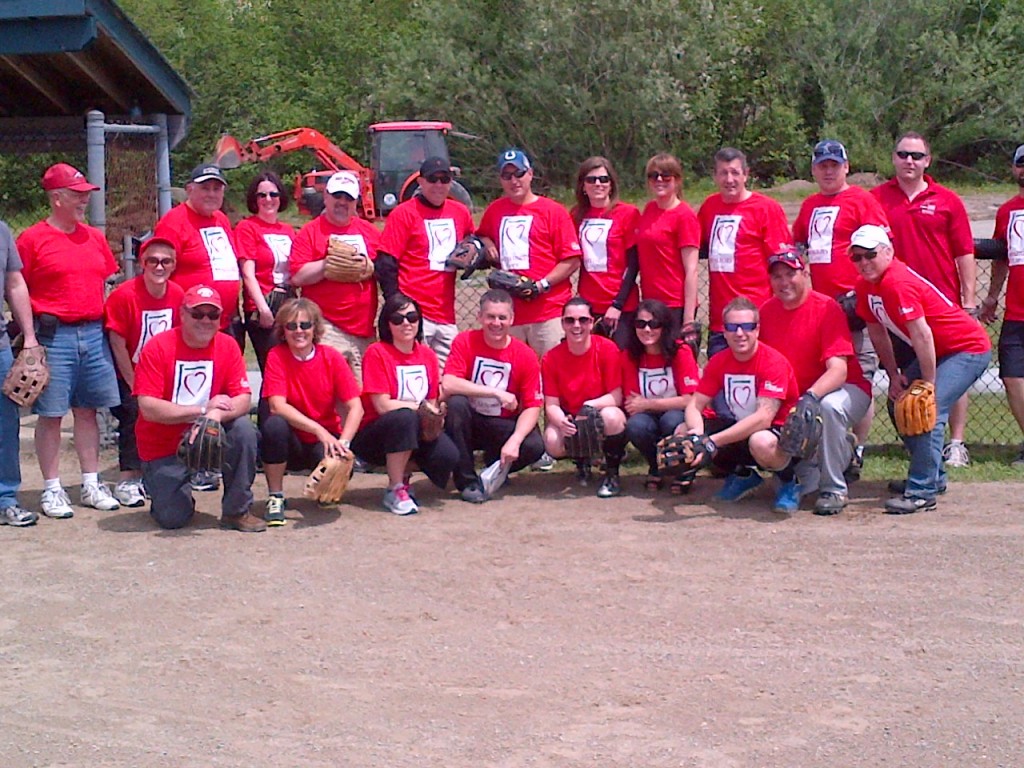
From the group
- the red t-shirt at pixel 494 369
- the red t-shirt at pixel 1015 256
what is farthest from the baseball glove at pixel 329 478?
the red t-shirt at pixel 1015 256

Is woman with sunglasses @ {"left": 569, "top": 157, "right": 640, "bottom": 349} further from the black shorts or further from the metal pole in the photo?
the metal pole

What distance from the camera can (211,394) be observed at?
6816mm

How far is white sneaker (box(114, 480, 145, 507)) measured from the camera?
723 cm

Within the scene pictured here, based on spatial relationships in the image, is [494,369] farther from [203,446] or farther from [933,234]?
[933,234]

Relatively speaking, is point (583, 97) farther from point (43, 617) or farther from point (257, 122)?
point (43, 617)

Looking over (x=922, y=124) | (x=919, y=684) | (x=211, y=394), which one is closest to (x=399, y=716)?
(x=919, y=684)

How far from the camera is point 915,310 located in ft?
22.0

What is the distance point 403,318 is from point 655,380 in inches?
59.0

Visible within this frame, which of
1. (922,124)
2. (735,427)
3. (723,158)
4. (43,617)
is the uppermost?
(922,124)

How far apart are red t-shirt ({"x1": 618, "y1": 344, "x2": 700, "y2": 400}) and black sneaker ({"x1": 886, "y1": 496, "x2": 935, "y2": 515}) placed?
1.25 metres

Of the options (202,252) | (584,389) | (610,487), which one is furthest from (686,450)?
(202,252)

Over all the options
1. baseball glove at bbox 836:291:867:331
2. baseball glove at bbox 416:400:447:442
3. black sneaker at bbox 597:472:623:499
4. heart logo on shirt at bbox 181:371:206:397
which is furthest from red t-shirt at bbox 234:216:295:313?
baseball glove at bbox 836:291:867:331

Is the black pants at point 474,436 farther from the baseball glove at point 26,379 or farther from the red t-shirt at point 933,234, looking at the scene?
the red t-shirt at point 933,234

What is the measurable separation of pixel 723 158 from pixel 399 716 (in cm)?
425
